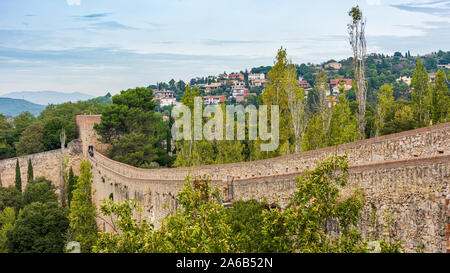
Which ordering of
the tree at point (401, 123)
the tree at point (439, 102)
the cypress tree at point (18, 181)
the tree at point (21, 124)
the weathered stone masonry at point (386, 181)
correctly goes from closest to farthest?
the weathered stone masonry at point (386, 181), the tree at point (439, 102), the tree at point (401, 123), the cypress tree at point (18, 181), the tree at point (21, 124)

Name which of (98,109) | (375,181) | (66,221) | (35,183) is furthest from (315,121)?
(98,109)

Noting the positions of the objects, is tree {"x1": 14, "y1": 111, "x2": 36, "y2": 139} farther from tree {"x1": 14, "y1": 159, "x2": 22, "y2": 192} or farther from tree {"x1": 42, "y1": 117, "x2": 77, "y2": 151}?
tree {"x1": 14, "y1": 159, "x2": 22, "y2": 192}

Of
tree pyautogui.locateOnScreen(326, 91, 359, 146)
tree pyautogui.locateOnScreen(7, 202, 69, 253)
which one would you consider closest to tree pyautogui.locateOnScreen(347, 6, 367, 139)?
tree pyautogui.locateOnScreen(326, 91, 359, 146)

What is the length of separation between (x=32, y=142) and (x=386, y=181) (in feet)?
165

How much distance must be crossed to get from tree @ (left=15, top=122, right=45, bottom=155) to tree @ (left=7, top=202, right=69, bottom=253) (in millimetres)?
22771

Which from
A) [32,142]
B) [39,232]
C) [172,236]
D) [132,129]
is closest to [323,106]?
[39,232]

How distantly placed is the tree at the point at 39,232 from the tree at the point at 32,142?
896 inches

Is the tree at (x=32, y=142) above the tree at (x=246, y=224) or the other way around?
the other way around

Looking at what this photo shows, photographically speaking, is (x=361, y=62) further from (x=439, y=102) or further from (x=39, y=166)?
(x=39, y=166)

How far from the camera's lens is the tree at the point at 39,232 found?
30.2m

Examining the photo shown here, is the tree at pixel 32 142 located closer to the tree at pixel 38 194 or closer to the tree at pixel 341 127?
the tree at pixel 38 194

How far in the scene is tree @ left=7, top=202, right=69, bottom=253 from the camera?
30.2 metres

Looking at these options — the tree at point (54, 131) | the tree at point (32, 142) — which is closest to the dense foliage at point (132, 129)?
the tree at point (54, 131)

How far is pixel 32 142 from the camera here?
54500mm
